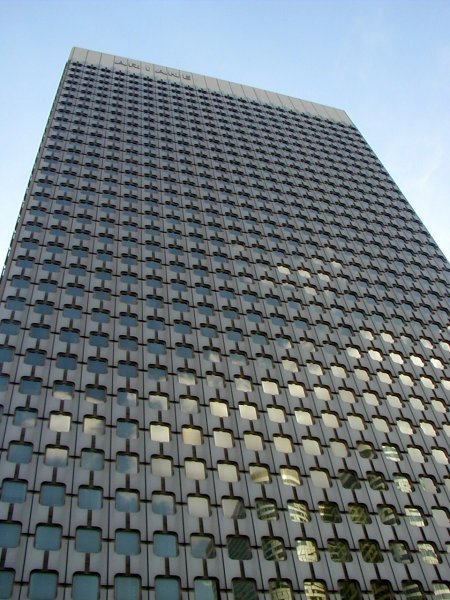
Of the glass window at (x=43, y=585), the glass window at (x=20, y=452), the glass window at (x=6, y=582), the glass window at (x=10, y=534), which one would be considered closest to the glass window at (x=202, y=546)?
the glass window at (x=43, y=585)

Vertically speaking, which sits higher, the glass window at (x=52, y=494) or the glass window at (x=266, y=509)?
the glass window at (x=52, y=494)

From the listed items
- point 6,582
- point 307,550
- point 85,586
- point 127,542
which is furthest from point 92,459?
point 307,550

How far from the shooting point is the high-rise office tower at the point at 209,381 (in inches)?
1363

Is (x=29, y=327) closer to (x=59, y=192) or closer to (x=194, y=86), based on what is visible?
(x=59, y=192)

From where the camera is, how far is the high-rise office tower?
34.6 m

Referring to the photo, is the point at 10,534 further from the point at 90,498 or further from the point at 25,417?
the point at 25,417

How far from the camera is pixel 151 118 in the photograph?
77250 mm

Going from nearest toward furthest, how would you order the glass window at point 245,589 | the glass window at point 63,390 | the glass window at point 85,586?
the glass window at point 85,586 < the glass window at point 245,589 < the glass window at point 63,390

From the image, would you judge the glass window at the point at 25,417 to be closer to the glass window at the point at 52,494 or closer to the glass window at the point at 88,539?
the glass window at the point at 52,494

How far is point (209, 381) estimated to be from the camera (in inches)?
1775

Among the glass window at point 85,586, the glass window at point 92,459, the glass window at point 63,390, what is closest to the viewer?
the glass window at point 85,586

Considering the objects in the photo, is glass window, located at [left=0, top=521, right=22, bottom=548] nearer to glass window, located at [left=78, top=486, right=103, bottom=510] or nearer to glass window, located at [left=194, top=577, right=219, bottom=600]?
glass window, located at [left=78, top=486, right=103, bottom=510]

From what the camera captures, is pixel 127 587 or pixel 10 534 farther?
pixel 10 534

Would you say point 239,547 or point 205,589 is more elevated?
point 239,547
